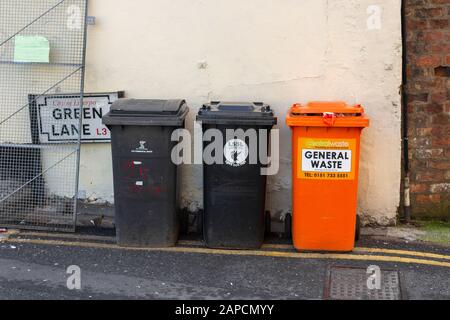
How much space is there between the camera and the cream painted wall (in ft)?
19.3

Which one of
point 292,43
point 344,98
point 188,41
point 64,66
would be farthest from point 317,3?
point 64,66

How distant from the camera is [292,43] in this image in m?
5.96

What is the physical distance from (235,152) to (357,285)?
5.11 feet

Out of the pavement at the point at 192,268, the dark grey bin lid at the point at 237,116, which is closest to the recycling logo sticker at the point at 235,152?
the dark grey bin lid at the point at 237,116

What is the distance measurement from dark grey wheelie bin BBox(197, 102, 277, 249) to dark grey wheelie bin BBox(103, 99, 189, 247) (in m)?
0.32

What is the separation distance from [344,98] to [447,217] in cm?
166

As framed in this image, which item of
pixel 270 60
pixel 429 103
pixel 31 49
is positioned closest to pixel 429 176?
pixel 429 103

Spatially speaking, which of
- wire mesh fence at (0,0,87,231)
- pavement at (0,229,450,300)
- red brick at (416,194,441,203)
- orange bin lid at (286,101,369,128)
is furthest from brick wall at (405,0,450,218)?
wire mesh fence at (0,0,87,231)

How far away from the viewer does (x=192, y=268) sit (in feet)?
16.8

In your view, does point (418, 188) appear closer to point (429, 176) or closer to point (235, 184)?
point (429, 176)

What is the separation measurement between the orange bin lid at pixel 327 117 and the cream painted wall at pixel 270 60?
698mm

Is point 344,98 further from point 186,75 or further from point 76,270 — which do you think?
point 76,270

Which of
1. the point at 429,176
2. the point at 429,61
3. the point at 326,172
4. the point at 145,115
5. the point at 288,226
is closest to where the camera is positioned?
the point at 326,172

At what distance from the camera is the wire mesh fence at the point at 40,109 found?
6.20 meters
